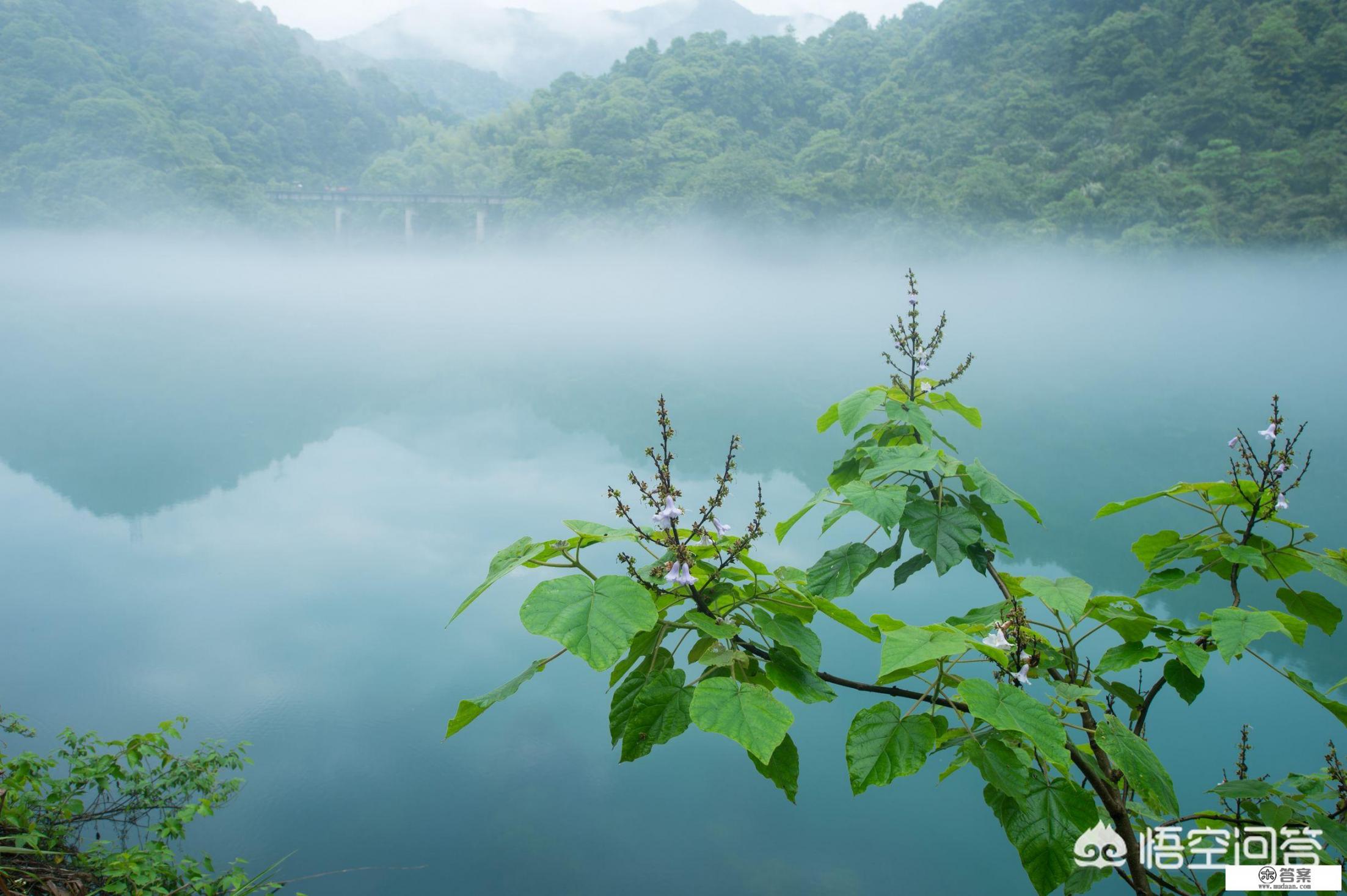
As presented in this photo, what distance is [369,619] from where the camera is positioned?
6.54m

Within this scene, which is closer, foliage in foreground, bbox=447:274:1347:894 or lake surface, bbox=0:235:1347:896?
foliage in foreground, bbox=447:274:1347:894

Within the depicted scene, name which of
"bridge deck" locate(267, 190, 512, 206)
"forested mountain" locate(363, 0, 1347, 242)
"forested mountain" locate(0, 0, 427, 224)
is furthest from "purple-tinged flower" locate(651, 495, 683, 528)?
"forested mountain" locate(0, 0, 427, 224)

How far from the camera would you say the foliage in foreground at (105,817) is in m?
1.62

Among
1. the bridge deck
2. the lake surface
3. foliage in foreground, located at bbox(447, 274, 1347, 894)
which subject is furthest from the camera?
the bridge deck

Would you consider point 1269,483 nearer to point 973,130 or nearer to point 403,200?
point 973,130

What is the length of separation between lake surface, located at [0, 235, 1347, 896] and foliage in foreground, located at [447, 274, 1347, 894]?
324 cm

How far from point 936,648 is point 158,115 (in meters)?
48.1

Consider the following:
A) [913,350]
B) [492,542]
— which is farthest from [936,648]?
[492,542]

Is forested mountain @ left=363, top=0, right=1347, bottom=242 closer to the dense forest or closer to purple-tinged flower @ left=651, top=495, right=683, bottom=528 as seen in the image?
the dense forest

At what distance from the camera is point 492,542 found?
8.57m

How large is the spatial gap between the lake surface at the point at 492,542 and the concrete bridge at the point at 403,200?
1624cm

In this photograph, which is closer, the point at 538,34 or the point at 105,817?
the point at 105,817

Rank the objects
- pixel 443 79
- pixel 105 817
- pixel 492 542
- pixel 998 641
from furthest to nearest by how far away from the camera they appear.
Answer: pixel 443 79
pixel 492 542
pixel 105 817
pixel 998 641

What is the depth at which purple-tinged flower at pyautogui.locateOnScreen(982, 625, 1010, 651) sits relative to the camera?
0.76 m
